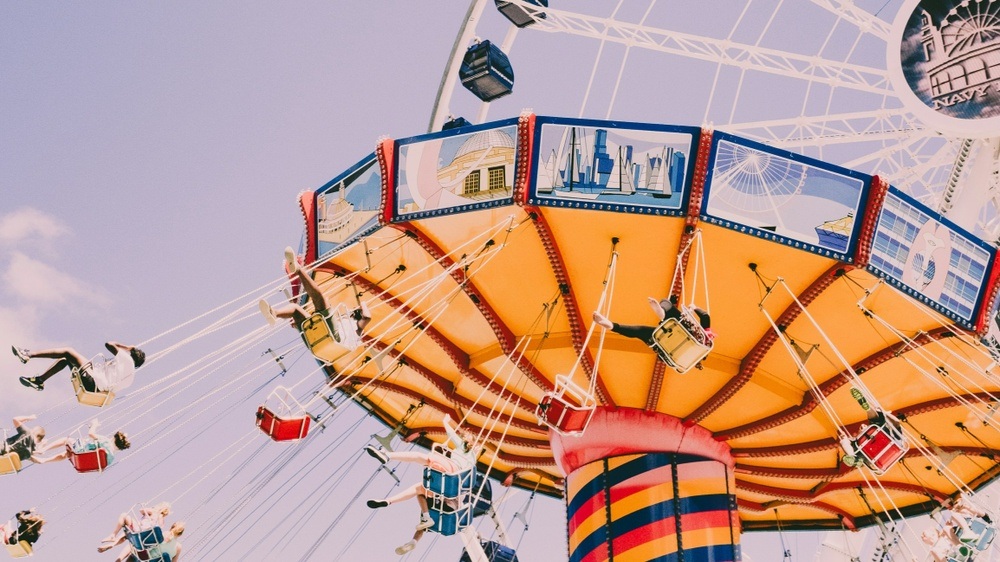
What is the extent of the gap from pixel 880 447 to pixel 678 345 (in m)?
3.47

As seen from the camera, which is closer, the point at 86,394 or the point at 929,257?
the point at 86,394

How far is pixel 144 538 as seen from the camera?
12.6m

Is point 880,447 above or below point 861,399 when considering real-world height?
below

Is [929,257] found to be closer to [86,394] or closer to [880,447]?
[880,447]

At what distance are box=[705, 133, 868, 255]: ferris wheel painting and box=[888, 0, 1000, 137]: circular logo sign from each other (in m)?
5.34

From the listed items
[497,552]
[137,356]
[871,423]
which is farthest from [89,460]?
[871,423]

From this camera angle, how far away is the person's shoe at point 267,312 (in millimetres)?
11195

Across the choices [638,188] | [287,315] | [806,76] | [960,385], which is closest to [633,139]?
[638,188]

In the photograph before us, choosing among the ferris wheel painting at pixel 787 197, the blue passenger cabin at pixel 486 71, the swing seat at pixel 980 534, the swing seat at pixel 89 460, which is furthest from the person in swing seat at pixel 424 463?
the blue passenger cabin at pixel 486 71

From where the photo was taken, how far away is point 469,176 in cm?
1209

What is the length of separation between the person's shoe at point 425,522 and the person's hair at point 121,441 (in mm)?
4251

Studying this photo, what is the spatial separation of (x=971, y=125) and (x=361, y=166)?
10.2 metres

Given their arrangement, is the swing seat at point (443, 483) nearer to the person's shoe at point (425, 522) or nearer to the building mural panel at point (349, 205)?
the person's shoe at point (425, 522)

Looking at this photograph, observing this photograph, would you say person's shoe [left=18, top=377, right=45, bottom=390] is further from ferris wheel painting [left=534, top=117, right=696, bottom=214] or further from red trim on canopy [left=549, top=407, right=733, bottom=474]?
red trim on canopy [left=549, top=407, right=733, bottom=474]
